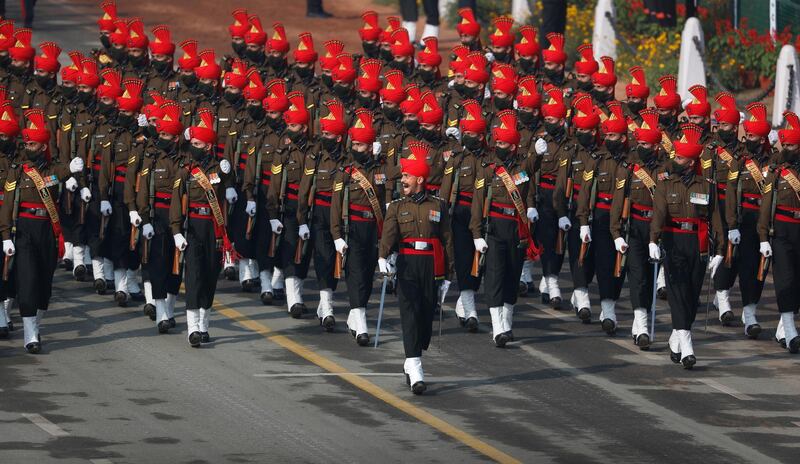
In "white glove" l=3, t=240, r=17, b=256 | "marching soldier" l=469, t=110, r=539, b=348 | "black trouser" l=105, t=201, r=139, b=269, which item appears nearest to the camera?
"white glove" l=3, t=240, r=17, b=256

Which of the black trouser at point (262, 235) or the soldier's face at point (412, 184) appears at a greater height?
the soldier's face at point (412, 184)

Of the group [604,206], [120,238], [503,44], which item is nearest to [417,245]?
[604,206]

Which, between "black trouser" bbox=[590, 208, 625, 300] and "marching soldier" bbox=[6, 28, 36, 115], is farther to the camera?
"marching soldier" bbox=[6, 28, 36, 115]

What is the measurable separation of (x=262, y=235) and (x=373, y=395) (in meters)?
4.59

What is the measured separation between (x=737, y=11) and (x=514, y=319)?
15.0 meters

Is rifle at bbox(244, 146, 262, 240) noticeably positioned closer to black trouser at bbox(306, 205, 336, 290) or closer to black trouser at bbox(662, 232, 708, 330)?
black trouser at bbox(306, 205, 336, 290)

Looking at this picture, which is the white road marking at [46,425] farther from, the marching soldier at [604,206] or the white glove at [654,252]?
the marching soldier at [604,206]

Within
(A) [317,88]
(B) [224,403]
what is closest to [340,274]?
(B) [224,403]

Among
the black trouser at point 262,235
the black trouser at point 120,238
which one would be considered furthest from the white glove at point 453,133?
the black trouser at point 120,238

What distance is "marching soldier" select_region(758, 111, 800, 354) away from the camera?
20.4 metres

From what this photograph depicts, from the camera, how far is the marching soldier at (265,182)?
2189 cm

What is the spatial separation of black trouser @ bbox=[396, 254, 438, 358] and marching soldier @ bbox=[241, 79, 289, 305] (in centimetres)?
378

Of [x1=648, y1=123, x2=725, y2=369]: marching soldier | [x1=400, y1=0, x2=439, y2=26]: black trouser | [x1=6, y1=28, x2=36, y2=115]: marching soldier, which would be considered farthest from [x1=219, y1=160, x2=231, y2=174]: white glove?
[x1=400, y1=0, x2=439, y2=26]: black trouser

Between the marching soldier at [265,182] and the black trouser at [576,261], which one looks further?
the marching soldier at [265,182]
